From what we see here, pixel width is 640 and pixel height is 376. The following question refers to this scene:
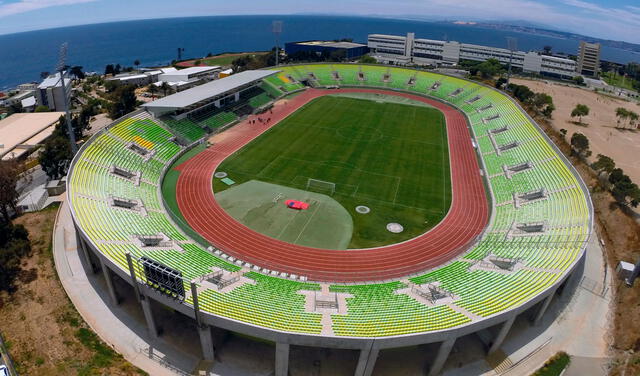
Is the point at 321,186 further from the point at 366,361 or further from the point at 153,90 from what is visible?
the point at 153,90

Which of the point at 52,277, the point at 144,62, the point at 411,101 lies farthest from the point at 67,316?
the point at 144,62

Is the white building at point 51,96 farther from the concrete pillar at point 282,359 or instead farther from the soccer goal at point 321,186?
the concrete pillar at point 282,359

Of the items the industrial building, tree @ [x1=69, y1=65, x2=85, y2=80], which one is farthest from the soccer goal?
tree @ [x1=69, y1=65, x2=85, y2=80]

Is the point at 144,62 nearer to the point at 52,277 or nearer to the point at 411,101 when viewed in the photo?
the point at 411,101

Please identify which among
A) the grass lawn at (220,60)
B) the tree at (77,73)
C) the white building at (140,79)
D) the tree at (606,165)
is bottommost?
the tree at (606,165)

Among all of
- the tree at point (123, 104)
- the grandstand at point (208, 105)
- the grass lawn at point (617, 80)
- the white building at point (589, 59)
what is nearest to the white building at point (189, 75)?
the grandstand at point (208, 105)

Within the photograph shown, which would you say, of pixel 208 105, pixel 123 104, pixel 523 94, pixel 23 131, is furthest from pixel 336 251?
pixel 523 94
